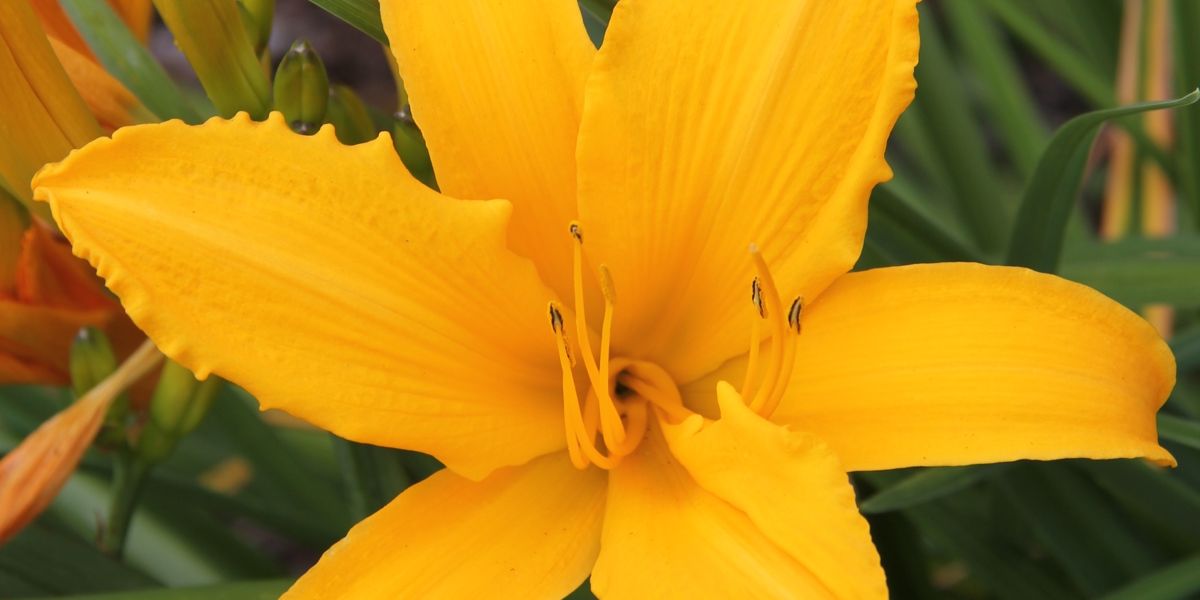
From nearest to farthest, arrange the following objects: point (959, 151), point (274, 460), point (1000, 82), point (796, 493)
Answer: point (796, 493) < point (274, 460) < point (959, 151) < point (1000, 82)

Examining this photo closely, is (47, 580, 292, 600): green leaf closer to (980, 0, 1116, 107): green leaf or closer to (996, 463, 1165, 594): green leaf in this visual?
(996, 463, 1165, 594): green leaf

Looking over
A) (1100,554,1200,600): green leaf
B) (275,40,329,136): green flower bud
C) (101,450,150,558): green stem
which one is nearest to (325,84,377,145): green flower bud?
(275,40,329,136): green flower bud

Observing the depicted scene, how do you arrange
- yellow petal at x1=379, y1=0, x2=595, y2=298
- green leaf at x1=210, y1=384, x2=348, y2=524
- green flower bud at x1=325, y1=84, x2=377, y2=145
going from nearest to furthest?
1. yellow petal at x1=379, y1=0, x2=595, y2=298
2. green flower bud at x1=325, y1=84, x2=377, y2=145
3. green leaf at x1=210, y1=384, x2=348, y2=524

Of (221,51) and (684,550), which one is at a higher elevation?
(221,51)

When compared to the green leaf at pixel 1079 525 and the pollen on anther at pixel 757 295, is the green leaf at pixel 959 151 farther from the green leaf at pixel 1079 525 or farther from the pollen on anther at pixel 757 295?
the pollen on anther at pixel 757 295

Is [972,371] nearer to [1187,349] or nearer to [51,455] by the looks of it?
[1187,349]

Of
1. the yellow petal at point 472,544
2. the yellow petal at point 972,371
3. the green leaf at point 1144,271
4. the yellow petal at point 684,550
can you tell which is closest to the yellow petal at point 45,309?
the yellow petal at point 472,544

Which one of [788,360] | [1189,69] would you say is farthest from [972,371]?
[1189,69]
